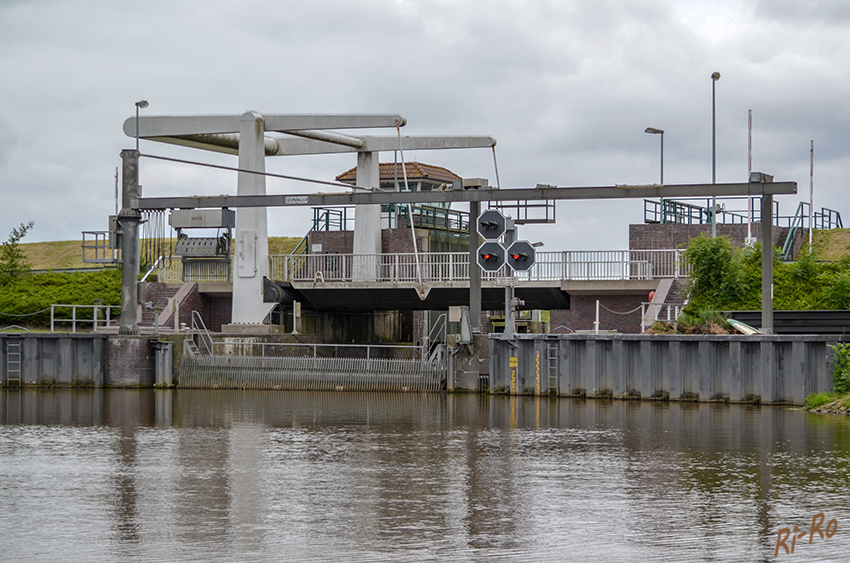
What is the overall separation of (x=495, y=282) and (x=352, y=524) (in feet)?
91.0

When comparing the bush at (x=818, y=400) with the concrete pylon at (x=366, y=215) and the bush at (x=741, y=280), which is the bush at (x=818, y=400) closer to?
the bush at (x=741, y=280)

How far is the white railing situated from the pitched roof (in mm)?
8291

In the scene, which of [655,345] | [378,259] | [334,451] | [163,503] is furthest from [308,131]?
[163,503]

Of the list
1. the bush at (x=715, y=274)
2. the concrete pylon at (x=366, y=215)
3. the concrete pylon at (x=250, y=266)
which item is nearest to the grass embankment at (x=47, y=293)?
the concrete pylon at (x=250, y=266)

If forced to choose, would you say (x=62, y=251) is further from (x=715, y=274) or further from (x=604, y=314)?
(x=715, y=274)

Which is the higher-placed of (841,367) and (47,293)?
(47,293)

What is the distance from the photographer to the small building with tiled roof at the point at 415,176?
51312 mm

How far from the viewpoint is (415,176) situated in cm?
5234

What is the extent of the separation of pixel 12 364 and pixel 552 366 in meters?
16.3

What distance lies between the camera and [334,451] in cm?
1677

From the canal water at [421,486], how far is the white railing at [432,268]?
1375 cm

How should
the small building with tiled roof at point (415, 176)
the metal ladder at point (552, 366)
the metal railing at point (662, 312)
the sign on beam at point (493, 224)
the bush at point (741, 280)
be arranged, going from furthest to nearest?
the small building with tiled roof at point (415, 176) < the bush at point (741, 280) < the metal railing at point (662, 312) < the metal ladder at point (552, 366) < the sign on beam at point (493, 224)

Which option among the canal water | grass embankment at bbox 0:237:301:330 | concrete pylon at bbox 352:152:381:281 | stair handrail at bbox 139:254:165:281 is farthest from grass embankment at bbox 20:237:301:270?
the canal water

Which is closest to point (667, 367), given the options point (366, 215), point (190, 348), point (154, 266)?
point (190, 348)
